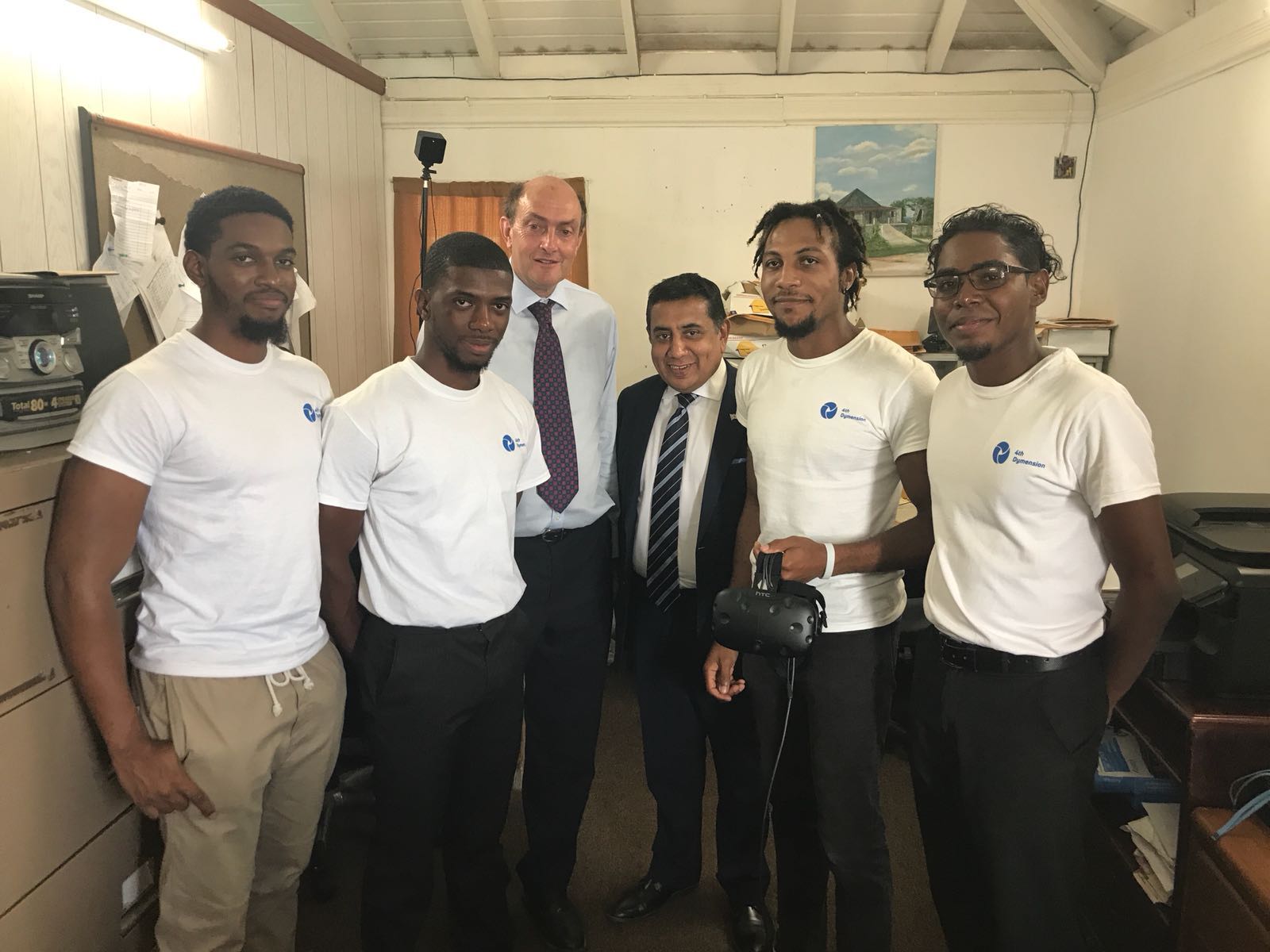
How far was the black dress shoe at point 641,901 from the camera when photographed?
199 cm

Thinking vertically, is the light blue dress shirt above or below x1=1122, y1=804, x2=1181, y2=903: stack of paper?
above

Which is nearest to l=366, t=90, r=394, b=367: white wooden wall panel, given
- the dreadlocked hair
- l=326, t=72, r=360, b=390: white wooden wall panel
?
l=326, t=72, r=360, b=390: white wooden wall panel

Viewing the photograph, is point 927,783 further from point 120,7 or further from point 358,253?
point 358,253

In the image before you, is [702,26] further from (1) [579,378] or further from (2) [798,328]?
(2) [798,328]

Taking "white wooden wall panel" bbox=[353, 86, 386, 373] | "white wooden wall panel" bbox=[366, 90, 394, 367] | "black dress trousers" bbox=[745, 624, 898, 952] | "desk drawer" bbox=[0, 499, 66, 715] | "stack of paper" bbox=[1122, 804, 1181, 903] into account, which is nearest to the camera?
"desk drawer" bbox=[0, 499, 66, 715]

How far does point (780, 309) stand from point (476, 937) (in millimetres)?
1480

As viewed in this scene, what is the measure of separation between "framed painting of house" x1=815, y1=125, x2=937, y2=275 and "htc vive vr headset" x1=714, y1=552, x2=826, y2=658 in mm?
3076

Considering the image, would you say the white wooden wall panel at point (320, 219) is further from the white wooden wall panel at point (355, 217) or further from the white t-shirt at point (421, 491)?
the white t-shirt at point (421, 491)

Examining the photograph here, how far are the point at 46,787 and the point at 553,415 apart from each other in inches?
45.3

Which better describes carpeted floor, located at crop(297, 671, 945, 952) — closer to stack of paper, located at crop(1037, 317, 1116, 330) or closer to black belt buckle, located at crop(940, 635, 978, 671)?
black belt buckle, located at crop(940, 635, 978, 671)

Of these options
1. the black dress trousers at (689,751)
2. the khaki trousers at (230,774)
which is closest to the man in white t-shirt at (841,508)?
the black dress trousers at (689,751)

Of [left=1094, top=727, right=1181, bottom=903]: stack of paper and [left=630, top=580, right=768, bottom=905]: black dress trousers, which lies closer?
[left=1094, top=727, right=1181, bottom=903]: stack of paper

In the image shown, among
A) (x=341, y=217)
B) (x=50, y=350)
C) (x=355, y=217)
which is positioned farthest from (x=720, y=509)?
(x=355, y=217)

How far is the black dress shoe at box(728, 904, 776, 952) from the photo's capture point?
1.88 meters
